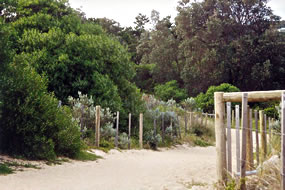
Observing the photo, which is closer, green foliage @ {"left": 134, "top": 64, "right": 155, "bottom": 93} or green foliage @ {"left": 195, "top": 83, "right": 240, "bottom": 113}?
green foliage @ {"left": 195, "top": 83, "right": 240, "bottom": 113}

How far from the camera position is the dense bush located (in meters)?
10.1

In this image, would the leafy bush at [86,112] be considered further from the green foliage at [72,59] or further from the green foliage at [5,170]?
the green foliage at [5,170]

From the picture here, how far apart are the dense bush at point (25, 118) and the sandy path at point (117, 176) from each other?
1004 mm

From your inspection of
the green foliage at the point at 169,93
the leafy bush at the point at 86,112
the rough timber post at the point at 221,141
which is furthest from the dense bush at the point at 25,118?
the green foliage at the point at 169,93

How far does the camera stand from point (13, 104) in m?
10.1

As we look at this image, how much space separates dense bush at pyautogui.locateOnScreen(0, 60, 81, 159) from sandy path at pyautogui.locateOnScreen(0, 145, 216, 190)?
1.00m

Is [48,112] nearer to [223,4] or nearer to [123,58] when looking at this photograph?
[123,58]

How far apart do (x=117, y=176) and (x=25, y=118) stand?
331 cm

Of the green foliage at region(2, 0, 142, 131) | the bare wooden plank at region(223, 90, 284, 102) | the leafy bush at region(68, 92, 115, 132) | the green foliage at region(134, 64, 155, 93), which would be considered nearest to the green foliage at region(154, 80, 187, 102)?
the green foliage at region(134, 64, 155, 93)

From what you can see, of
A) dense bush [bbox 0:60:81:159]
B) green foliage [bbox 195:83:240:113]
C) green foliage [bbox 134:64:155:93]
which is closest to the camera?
dense bush [bbox 0:60:81:159]

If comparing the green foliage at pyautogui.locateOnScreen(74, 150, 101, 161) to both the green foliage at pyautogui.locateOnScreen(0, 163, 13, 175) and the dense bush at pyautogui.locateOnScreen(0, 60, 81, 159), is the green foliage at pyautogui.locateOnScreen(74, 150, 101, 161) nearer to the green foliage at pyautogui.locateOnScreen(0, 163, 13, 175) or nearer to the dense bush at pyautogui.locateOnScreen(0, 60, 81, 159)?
the dense bush at pyautogui.locateOnScreen(0, 60, 81, 159)

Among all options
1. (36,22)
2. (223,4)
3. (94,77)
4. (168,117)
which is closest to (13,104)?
(94,77)

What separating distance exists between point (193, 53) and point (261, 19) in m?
8.96

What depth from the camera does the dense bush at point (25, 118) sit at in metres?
10.1
